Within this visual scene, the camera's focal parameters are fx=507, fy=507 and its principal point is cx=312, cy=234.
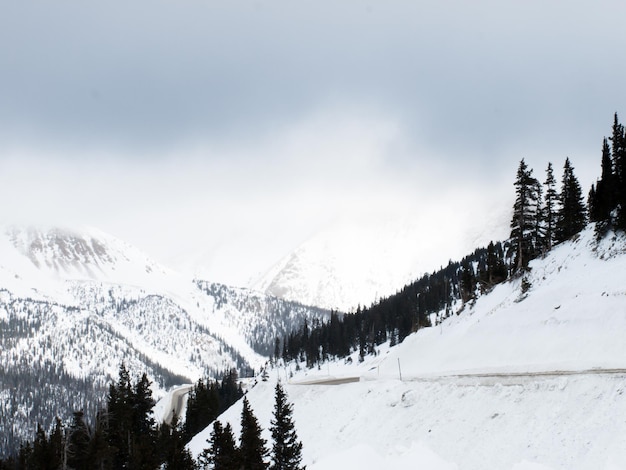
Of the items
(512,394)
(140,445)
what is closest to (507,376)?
(512,394)

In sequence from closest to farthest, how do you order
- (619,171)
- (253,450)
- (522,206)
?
(253,450)
(619,171)
(522,206)

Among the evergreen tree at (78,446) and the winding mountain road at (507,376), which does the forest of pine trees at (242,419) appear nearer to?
the evergreen tree at (78,446)

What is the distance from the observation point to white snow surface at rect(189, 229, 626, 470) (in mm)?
22484

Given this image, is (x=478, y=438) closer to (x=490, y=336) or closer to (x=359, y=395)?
(x=359, y=395)

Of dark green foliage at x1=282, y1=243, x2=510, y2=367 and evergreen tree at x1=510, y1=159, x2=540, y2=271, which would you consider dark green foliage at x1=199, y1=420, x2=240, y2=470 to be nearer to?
evergreen tree at x1=510, y1=159, x2=540, y2=271

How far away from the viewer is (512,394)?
92.9 ft

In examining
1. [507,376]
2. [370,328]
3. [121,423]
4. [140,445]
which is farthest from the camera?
[370,328]

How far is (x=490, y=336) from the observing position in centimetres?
4762

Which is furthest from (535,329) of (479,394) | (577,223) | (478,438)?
(577,223)

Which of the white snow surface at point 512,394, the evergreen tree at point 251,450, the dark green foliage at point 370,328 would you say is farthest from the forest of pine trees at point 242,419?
the dark green foliage at point 370,328

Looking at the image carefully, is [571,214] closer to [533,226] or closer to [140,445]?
[533,226]

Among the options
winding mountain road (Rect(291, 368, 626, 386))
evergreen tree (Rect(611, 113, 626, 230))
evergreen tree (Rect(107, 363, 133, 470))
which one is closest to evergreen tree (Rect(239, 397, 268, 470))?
winding mountain road (Rect(291, 368, 626, 386))

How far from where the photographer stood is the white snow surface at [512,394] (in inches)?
885

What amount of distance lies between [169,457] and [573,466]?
88.1ft
